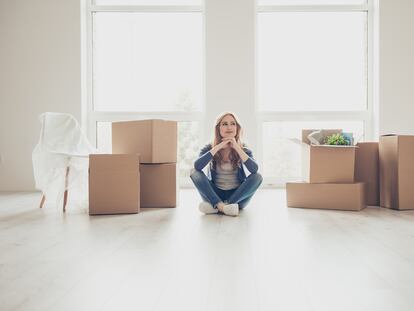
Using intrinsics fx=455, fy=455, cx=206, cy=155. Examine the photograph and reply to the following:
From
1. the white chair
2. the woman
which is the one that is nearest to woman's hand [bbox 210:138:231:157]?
the woman

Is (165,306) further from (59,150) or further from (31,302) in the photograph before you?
(59,150)

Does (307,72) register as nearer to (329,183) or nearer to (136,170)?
(329,183)

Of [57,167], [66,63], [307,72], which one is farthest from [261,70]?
[57,167]

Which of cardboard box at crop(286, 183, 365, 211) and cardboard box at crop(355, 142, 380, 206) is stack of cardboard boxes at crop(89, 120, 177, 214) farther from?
cardboard box at crop(355, 142, 380, 206)

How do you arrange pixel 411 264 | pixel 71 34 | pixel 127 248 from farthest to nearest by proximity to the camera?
pixel 71 34, pixel 127 248, pixel 411 264

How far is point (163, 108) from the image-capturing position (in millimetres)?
5223

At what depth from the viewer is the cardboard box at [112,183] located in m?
3.00

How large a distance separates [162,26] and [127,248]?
382 cm

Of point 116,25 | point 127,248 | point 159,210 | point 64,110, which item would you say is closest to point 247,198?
point 159,210

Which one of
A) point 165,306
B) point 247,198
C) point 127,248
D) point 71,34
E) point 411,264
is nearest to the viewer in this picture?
point 165,306

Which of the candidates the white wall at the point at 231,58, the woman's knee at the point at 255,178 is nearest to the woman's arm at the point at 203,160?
the woman's knee at the point at 255,178

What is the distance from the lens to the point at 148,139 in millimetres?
3295

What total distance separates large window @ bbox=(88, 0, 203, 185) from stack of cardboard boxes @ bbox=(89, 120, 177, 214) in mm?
1781

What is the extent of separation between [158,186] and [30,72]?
2.54 m
